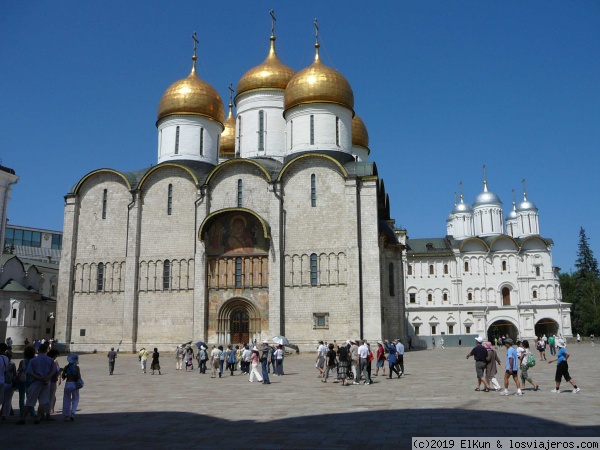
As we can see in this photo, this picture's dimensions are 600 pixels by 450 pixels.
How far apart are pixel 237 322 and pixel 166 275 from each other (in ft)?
16.1

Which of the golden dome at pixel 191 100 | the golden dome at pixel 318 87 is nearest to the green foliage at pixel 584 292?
the golden dome at pixel 318 87

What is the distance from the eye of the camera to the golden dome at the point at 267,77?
1505 inches

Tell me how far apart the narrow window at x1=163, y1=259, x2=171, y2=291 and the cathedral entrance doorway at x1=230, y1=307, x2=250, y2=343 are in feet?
13.4

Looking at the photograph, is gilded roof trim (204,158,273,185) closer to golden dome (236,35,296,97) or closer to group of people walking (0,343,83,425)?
golden dome (236,35,296,97)

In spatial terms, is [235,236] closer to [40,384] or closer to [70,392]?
[70,392]

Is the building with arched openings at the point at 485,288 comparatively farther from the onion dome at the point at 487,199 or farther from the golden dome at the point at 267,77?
the golden dome at the point at 267,77

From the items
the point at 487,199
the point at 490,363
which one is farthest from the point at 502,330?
the point at 490,363

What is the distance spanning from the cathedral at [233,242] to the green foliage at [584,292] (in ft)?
110

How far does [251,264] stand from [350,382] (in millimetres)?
16068

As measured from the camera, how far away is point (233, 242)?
107 feet

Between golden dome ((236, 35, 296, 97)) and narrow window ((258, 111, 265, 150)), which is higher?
golden dome ((236, 35, 296, 97))

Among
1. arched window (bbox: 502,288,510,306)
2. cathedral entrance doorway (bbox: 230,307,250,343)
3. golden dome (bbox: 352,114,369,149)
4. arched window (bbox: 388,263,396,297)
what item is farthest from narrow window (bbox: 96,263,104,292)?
arched window (bbox: 502,288,510,306)

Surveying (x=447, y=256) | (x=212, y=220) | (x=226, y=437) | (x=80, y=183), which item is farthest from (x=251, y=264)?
(x=447, y=256)

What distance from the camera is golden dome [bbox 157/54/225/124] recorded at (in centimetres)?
3644
